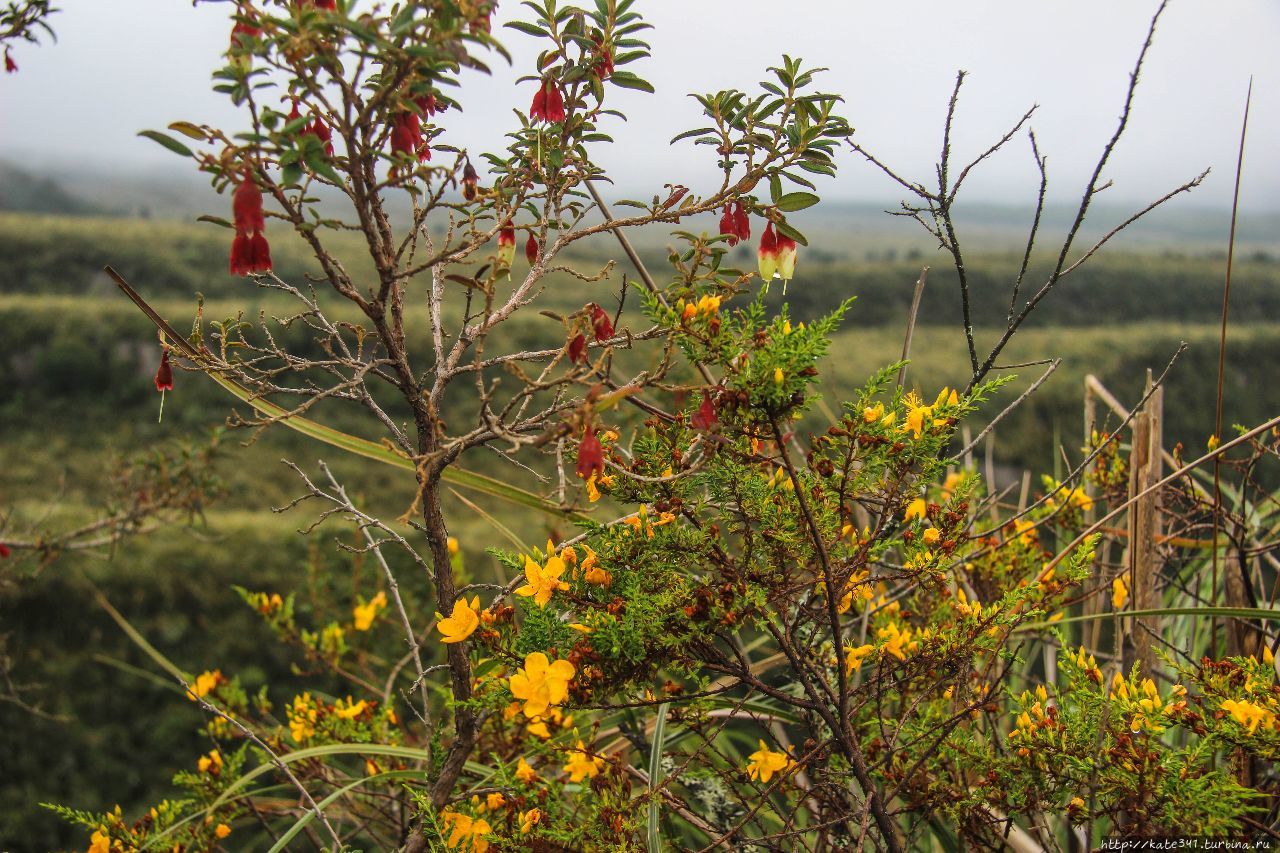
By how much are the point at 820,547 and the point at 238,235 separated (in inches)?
21.7

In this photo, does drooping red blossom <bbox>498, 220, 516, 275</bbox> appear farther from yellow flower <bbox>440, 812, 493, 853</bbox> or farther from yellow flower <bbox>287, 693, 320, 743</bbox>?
yellow flower <bbox>287, 693, 320, 743</bbox>

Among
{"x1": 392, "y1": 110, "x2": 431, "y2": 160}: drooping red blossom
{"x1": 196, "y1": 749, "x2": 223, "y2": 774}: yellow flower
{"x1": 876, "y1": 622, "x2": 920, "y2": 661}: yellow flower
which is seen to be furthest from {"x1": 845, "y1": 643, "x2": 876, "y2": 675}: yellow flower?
A: {"x1": 196, "y1": 749, "x2": 223, "y2": 774}: yellow flower

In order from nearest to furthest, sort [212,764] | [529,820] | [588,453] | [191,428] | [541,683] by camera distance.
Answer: [588,453], [541,683], [529,820], [212,764], [191,428]

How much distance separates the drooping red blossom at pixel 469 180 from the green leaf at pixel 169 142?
0.25 metres

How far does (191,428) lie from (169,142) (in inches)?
176

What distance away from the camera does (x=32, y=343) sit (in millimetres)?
4605

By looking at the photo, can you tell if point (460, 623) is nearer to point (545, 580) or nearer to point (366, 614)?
point (545, 580)

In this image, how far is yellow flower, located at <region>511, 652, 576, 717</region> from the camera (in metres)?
0.69

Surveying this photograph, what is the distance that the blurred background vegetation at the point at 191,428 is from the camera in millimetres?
2910

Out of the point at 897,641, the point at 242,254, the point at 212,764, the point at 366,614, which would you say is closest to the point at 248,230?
the point at 242,254

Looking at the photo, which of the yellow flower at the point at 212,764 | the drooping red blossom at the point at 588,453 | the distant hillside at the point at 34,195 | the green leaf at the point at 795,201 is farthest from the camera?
the distant hillside at the point at 34,195

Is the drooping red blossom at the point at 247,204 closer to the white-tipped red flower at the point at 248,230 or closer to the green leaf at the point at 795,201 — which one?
the white-tipped red flower at the point at 248,230

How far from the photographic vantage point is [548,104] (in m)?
0.83

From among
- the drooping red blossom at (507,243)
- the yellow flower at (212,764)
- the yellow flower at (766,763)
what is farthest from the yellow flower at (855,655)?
the yellow flower at (212,764)
